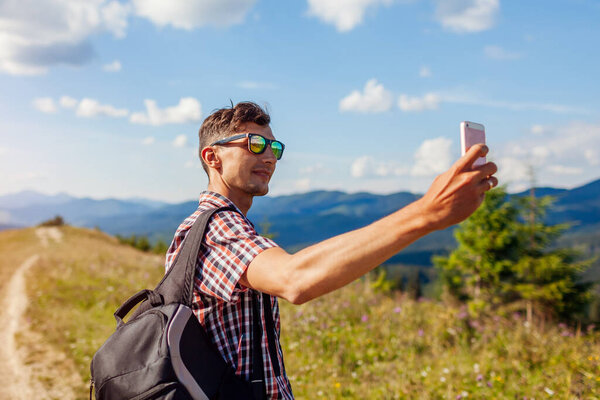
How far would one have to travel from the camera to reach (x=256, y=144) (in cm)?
205

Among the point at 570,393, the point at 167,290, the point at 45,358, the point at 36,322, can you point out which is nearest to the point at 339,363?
the point at 570,393

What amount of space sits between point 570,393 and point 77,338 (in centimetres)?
736

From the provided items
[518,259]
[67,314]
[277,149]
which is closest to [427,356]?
[277,149]

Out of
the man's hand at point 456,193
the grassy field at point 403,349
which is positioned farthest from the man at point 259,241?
the grassy field at point 403,349

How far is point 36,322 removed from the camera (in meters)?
9.21

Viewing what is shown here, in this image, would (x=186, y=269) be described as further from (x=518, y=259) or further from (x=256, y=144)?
(x=518, y=259)

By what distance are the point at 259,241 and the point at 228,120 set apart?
30.2 inches

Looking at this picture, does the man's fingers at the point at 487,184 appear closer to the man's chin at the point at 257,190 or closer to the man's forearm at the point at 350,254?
the man's forearm at the point at 350,254

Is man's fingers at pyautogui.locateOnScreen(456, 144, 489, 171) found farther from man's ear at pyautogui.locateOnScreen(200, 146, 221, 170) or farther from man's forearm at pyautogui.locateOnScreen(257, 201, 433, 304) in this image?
man's ear at pyautogui.locateOnScreen(200, 146, 221, 170)

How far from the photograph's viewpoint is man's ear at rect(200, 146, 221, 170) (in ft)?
6.89

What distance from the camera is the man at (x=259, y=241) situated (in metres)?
1.23

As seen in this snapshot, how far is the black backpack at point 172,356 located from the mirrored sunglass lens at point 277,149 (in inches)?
20.1

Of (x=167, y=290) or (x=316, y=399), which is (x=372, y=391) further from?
(x=167, y=290)

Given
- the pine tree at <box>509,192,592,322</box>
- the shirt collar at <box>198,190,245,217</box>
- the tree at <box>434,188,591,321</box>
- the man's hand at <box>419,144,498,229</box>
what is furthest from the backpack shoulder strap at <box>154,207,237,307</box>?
the pine tree at <box>509,192,592,322</box>
